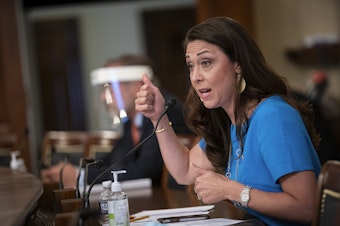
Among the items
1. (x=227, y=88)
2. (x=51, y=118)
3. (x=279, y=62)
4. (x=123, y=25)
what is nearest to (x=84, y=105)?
(x=51, y=118)

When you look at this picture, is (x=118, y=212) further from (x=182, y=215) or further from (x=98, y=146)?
(x=98, y=146)

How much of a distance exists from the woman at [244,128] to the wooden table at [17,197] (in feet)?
1.57

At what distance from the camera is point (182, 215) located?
7.78 ft

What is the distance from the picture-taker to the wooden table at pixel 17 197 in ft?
5.85

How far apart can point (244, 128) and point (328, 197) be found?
0.57 m

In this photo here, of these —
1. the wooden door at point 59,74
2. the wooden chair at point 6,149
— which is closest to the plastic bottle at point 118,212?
the wooden chair at point 6,149

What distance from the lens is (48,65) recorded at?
35.9ft

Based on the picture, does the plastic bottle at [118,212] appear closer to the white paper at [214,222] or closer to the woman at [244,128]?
the white paper at [214,222]

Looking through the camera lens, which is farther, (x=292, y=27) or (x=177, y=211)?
(x=292, y=27)

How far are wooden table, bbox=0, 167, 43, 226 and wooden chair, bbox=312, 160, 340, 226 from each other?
2.43 ft

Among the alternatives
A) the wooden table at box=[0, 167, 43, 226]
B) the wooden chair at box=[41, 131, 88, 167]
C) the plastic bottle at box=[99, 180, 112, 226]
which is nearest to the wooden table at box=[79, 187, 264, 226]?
the plastic bottle at box=[99, 180, 112, 226]

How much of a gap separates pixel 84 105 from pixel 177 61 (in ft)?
4.69

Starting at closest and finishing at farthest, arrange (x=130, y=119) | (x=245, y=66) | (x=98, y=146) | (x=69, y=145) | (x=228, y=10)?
(x=245, y=66), (x=130, y=119), (x=98, y=146), (x=69, y=145), (x=228, y=10)

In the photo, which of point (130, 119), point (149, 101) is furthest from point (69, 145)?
point (149, 101)
